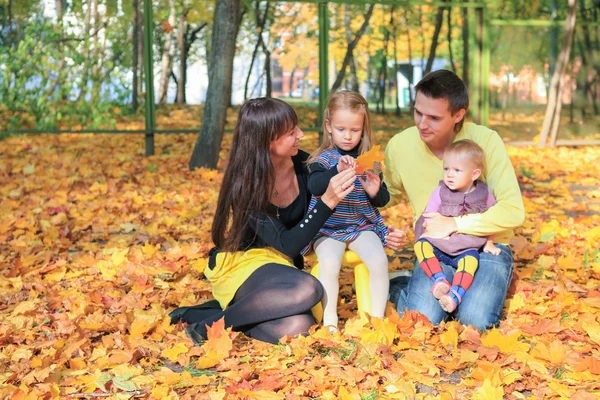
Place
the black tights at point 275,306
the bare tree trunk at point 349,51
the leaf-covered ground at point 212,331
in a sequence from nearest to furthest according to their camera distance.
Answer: the leaf-covered ground at point 212,331
the black tights at point 275,306
the bare tree trunk at point 349,51

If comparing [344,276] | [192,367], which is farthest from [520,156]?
[192,367]

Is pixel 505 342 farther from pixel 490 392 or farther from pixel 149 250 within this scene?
pixel 149 250

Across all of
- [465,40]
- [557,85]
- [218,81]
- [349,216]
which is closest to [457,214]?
[349,216]

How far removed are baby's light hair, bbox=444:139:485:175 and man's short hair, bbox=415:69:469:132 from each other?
0.20 meters

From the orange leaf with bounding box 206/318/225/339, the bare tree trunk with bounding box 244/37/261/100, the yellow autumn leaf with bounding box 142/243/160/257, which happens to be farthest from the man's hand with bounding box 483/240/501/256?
the bare tree trunk with bounding box 244/37/261/100

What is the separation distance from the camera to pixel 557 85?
10.3 m

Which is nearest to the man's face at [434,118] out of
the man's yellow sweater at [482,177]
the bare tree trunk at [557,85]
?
the man's yellow sweater at [482,177]

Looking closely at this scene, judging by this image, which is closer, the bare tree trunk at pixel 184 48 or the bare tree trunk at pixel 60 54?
the bare tree trunk at pixel 60 54

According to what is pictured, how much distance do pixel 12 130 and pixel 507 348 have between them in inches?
279

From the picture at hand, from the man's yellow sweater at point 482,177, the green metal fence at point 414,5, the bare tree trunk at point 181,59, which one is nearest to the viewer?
the man's yellow sweater at point 482,177

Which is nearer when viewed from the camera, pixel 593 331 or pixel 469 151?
pixel 593 331

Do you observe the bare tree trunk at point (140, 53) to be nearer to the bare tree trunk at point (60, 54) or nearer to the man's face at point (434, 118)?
the bare tree trunk at point (60, 54)

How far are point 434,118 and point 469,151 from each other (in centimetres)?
26

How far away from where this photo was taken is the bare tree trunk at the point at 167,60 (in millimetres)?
8961
